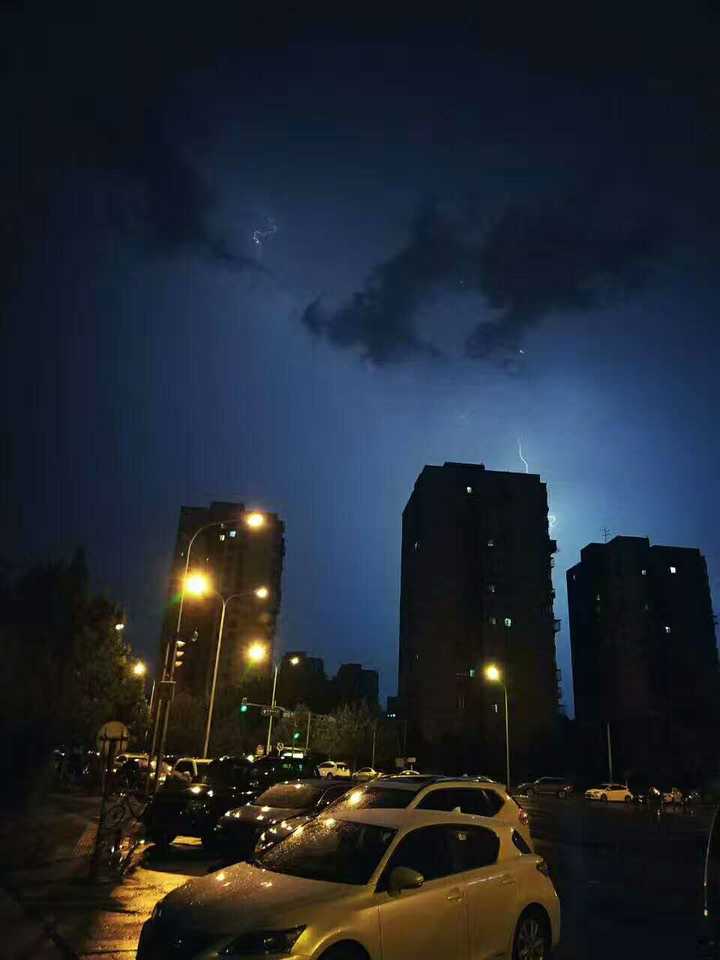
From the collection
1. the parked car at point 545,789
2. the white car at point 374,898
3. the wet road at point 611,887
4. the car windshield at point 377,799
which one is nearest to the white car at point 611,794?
the parked car at point 545,789

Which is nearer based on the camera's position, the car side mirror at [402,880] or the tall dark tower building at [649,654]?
the car side mirror at [402,880]

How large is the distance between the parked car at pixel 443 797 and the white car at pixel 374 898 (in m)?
1.84

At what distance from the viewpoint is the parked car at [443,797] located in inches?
341

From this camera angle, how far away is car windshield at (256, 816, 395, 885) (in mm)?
5629

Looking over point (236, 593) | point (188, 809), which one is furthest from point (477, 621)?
point (188, 809)

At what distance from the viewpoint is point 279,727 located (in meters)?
76.1

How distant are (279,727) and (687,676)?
48.8 metres

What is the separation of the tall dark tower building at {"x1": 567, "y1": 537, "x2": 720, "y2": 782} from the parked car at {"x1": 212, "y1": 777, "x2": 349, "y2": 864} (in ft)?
220

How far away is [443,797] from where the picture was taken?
Result: 909cm

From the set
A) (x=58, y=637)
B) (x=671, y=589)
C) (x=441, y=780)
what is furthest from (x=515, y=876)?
(x=671, y=589)

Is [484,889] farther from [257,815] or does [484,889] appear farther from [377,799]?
[257,815]

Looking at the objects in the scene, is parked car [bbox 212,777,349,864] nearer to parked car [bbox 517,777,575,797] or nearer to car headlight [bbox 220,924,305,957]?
car headlight [bbox 220,924,305,957]

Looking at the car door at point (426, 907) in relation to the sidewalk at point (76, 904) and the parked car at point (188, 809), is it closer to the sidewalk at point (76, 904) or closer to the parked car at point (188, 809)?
the sidewalk at point (76, 904)

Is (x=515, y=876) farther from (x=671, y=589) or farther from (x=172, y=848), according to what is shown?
(x=671, y=589)
